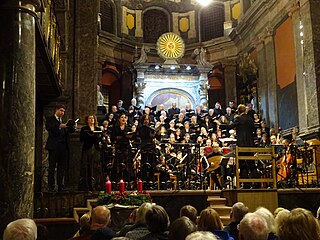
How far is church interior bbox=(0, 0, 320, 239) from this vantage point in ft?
20.4

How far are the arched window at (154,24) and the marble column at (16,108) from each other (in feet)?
69.1

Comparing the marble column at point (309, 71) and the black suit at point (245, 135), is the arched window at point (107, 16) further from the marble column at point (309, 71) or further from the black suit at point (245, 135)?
the black suit at point (245, 135)

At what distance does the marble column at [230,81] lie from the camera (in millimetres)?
25106

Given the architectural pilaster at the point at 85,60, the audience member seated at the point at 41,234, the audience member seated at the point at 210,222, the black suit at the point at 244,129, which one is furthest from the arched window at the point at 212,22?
the audience member seated at the point at 41,234

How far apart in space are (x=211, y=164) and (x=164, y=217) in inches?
291

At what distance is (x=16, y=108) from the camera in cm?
612

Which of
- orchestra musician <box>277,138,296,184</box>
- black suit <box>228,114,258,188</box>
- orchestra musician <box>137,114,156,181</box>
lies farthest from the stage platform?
orchestra musician <box>277,138,296,184</box>

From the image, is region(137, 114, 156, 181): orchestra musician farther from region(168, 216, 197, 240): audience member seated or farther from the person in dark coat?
region(168, 216, 197, 240): audience member seated

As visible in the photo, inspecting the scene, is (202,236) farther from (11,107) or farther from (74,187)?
(74,187)

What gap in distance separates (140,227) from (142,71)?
1970 centimetres

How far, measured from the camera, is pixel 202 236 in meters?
2.31

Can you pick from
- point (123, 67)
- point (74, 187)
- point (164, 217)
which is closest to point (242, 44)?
point (123, 67)

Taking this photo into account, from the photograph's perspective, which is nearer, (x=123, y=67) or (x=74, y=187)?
(x=74, y=187)

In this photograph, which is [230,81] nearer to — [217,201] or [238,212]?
[217,201]
